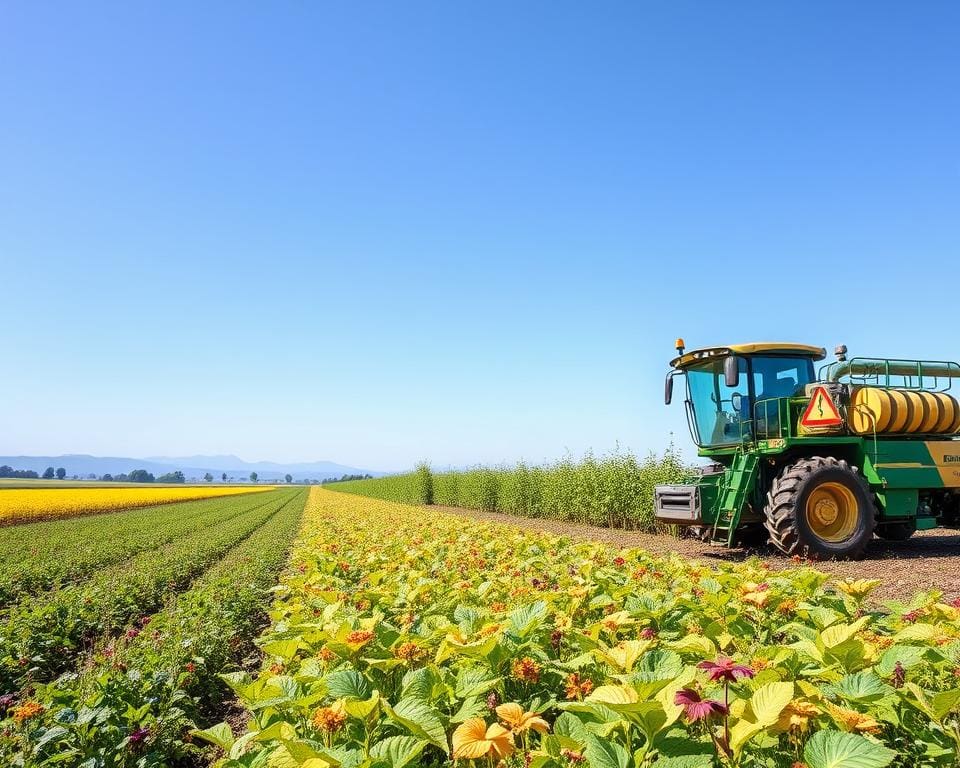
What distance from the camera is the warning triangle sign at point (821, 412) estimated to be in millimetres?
7781

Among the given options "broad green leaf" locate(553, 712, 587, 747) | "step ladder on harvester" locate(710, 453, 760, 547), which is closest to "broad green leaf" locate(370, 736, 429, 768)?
"broad green leaf" locate(553, 712, 587, 747)

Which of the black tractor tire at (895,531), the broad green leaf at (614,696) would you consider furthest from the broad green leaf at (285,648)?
the black tractor tire at (895,531)

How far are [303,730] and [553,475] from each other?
16280mm

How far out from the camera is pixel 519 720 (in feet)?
4.95

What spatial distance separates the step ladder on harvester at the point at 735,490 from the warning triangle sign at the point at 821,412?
0.91 metres

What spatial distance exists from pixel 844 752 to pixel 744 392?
759cm

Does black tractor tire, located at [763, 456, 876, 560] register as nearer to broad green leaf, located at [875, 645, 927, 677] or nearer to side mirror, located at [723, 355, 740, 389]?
side mirror, located at [723, 355, 740, 389]

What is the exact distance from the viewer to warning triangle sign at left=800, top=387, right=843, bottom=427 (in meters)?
7.78

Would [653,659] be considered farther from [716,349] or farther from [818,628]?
[716,349]

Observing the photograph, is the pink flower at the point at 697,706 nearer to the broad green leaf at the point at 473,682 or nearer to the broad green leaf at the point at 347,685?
the broad green leaf at the point at 473,682

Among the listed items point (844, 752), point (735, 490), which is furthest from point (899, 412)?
point (844, 752)

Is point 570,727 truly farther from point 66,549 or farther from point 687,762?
point 66,549

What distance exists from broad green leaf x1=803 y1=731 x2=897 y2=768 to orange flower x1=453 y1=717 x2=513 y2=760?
651mm

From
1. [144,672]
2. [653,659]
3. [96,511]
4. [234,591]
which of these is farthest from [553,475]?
[96,511]
